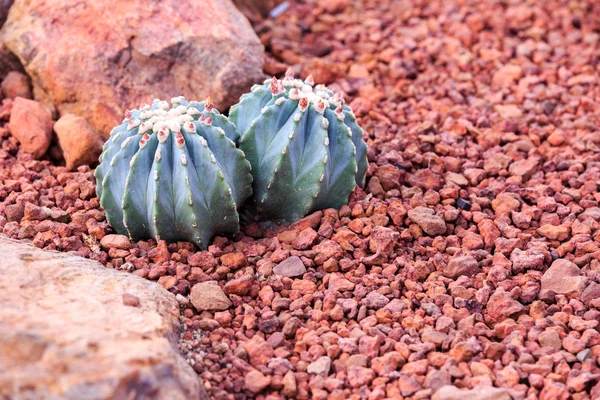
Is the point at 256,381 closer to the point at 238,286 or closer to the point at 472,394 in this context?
the point at 238,286

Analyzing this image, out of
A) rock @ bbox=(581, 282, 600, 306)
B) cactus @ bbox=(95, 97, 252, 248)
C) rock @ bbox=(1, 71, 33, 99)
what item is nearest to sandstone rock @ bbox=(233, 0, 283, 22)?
rock @ bbox=(1, 71, 33, 99)

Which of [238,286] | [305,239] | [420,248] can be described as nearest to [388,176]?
[420,248]

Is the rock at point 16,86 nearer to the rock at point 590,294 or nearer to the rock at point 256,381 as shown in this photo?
the rock at point 256,381

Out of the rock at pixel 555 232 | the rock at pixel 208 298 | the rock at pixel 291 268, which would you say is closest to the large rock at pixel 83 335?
the rock at pixel 208 298

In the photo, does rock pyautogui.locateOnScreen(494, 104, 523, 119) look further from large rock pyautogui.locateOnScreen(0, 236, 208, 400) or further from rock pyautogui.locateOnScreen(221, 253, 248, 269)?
large rock pyautogui.locateOnScreen(0, 236, 208, 400)

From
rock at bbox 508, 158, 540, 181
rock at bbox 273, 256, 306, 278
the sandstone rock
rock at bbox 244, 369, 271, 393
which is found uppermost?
the sandstone rock

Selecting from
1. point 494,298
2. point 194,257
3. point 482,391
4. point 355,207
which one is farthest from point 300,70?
point 482,391

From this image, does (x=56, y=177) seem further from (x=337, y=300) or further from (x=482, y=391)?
(x=482, y=391)
